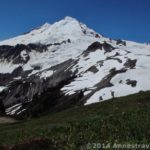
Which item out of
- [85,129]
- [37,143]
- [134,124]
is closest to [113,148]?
[37,143]

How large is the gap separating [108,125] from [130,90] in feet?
567

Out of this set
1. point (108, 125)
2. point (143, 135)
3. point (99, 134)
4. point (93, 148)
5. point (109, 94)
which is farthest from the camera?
point (109, 94)

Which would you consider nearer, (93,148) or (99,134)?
(93,148)

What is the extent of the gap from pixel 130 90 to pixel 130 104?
153 metres

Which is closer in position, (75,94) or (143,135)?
(143,135)

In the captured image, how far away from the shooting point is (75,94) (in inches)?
7795

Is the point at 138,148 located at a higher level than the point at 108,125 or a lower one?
lower

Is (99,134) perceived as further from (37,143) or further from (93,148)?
(93,148)

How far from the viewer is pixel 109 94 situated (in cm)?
18700

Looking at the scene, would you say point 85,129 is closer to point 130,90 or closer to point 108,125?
point 108,125

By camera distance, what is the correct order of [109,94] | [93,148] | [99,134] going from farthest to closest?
[109,94] < [99,134] < [93,148]

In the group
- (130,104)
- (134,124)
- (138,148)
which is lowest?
(138,148)

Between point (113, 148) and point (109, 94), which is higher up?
point (109, 94)

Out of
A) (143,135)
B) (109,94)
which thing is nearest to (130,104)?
(143,135)
